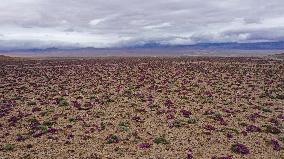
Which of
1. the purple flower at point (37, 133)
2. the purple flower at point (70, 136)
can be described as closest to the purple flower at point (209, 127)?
the purple flower at point (70, 136)

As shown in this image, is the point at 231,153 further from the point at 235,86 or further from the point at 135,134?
the point at 235,86

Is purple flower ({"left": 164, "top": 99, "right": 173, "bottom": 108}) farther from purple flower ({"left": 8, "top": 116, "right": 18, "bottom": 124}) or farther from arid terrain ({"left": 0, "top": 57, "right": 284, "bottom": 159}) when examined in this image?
purple flower ({"left": 8, "top": 116, "right": 18, "bottom": 124})

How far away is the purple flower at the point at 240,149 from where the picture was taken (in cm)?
1692

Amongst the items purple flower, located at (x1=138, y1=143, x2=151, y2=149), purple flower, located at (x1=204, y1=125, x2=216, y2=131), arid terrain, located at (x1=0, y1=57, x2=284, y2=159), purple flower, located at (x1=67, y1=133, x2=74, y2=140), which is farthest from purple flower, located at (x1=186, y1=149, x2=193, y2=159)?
purple flower, located at (x1=67, y1=133, x2=74, y2=140)

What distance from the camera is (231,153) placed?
16844mm

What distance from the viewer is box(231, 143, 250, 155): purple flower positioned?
55.5 feet

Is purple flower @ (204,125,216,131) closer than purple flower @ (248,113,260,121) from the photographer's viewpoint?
Yes

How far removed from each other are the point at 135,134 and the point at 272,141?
6.44 metres

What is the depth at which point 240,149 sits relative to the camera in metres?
17.1

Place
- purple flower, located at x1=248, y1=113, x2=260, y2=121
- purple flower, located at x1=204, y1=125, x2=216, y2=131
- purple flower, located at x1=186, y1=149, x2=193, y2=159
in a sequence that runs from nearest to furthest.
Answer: purple flower, located at x1=186, y1=149, x2=193, y2=159 → purple flower, located at x1=204, y1=125, x2=216, y2=131 → purple flower, located at x1=248, y1=113, x2=260, y2=121

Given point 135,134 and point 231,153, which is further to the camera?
point 135,134

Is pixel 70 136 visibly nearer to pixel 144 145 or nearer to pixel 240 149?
pixel 144 145

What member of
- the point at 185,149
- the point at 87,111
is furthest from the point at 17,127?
the point at 185,149

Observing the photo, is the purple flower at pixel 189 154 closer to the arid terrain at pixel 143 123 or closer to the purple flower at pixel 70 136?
the arid terrain at pixel 143 123
